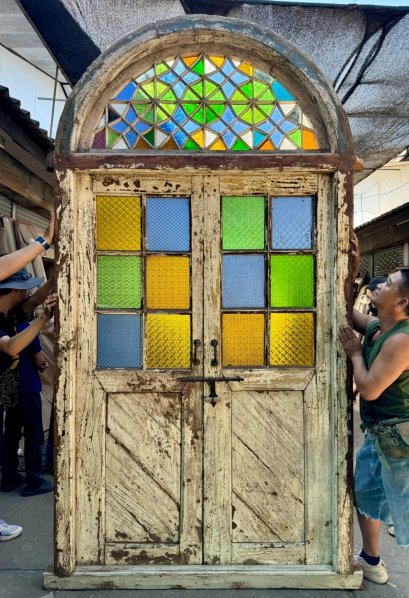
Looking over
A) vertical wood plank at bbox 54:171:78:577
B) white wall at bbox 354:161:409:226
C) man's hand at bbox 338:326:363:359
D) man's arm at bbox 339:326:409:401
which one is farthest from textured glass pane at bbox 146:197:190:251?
white wall at bbox 354:161:409:226

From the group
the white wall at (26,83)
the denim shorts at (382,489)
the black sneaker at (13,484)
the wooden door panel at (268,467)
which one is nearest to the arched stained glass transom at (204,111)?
the wooden door panel at (268,467)

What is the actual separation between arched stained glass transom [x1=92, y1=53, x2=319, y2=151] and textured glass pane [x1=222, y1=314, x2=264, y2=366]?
3.24 feet

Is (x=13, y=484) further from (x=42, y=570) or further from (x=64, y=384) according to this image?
(x=64, y=384)

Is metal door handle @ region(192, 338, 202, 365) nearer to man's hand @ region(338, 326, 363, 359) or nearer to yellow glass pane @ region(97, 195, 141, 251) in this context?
yellow glass pane @ region(97, 195, 141, 251)

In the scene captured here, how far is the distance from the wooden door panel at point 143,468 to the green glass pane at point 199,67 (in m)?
1.88

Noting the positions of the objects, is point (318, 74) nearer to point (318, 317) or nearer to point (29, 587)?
point (318, 317)

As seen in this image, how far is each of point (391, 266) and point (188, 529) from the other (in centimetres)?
794

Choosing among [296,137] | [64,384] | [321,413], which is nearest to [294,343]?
[321,413]

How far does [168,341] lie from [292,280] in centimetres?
80

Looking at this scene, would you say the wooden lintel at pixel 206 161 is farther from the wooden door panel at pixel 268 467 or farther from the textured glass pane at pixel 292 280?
the wooden door panel at pixel 268 467

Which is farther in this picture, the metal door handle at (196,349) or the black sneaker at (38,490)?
the black sneaker at (38,490)

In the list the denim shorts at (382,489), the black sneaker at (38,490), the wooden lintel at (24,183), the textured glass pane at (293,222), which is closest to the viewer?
the denim shorts at (382,489)

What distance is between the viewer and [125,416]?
272 centimetres

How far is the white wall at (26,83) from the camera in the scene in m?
9.30
